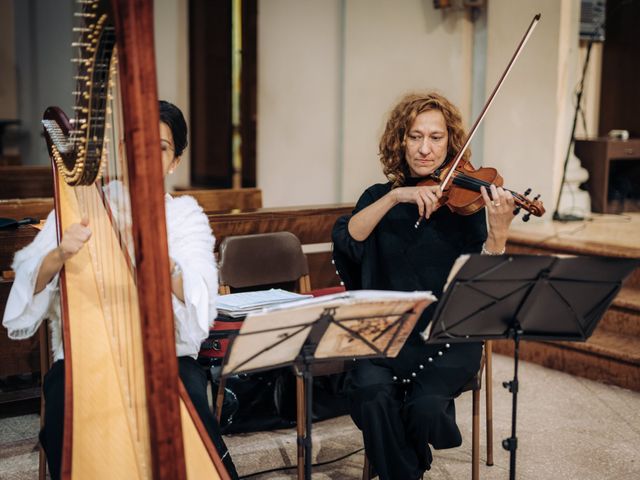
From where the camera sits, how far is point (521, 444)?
330 centimetres

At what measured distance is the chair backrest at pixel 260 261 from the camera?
3.16 meters

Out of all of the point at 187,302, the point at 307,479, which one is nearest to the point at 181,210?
the point at 187,302

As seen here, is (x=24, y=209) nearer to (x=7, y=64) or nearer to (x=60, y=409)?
(x=60, y=409)

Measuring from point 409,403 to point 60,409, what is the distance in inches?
40.5

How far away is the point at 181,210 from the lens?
2301mm

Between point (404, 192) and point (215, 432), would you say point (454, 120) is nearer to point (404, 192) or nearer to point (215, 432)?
point (404, 192)

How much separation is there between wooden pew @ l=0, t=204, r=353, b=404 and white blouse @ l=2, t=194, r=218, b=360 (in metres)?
1.08

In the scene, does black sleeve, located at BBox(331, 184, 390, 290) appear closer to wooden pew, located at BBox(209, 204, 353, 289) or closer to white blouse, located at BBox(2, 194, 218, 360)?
white blouse, located at BBox(2, 194, 218, 360)

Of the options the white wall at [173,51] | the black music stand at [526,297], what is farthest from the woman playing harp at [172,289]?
the white wall at [173,51]

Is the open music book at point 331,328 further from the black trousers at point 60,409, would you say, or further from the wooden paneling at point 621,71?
the wooden paneling at point 621,71

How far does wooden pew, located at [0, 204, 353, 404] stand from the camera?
323 centimetres

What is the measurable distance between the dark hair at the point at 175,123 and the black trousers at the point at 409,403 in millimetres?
910

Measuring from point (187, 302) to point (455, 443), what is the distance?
0.97 metres

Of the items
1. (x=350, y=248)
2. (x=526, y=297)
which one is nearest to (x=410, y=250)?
(x=350, y=248)
